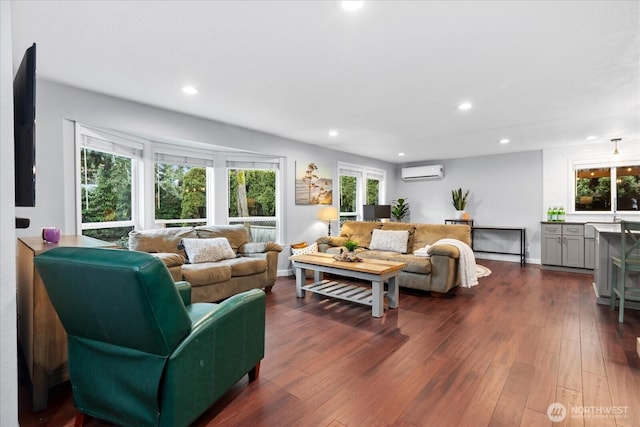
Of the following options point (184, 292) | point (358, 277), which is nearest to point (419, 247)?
point (358, 277)

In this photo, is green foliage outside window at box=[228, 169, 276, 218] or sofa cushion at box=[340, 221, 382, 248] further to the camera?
sofa cushion at box=[340, 221, 382, 248]

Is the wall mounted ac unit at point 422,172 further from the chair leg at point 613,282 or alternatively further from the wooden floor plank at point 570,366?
the wooden floor plank at point 570,366

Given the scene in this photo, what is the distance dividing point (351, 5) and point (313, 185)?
3.91 metres

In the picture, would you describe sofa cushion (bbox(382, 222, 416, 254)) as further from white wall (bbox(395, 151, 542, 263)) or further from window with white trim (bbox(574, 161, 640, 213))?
window with white trim (bbox(574, 161, 640, 213))

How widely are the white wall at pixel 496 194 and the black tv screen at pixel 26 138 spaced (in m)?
7.28

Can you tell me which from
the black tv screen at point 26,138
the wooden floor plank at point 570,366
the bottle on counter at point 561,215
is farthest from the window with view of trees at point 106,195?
the bottle on counter at point 561,215

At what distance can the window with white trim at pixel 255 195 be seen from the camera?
485 centimetres

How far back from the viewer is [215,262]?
3703 millimetres

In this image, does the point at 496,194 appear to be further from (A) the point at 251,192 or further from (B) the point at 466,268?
(A) the point at 251,192

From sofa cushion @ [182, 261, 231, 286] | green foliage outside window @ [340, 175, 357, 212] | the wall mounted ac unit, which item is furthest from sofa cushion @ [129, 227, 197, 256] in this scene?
the wall mounted ac unit

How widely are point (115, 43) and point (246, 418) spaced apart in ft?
8.49

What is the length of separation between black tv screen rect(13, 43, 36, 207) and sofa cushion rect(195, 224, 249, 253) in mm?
2583

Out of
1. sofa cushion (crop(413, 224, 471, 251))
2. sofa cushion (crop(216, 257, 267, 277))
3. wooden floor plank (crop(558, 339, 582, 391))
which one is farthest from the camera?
sofa cushion (crop(413, 224, 471, 251))

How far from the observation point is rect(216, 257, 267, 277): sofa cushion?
141 inches
